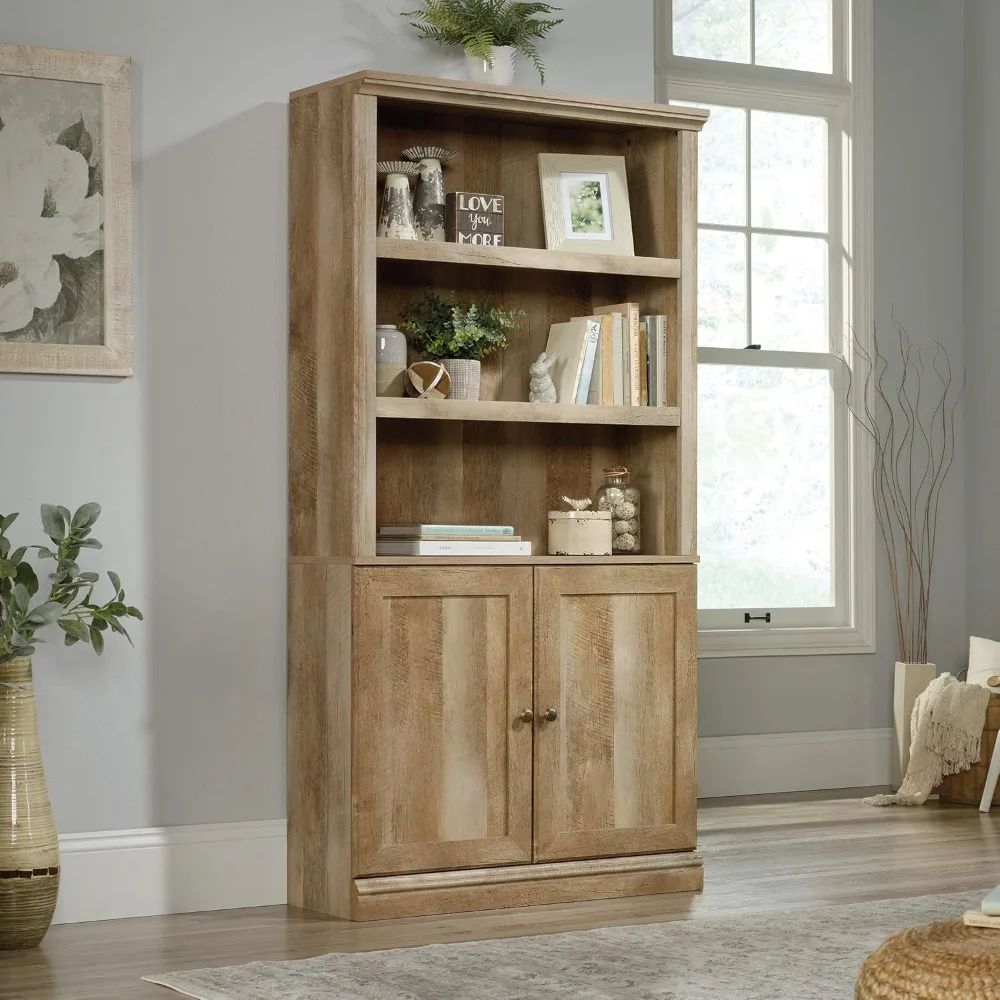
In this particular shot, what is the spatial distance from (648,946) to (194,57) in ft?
7.53

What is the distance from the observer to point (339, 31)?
3904 millimetres

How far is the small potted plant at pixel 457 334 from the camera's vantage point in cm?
378

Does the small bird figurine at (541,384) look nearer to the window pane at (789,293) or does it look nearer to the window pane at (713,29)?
the window pane at (789,293)

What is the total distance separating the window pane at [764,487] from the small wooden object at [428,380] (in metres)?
1.96

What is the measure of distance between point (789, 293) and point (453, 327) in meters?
2.24

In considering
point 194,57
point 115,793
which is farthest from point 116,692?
point 194,57

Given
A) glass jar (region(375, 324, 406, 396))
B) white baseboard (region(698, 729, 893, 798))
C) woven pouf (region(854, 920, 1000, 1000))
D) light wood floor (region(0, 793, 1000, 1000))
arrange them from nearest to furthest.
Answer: woven pouf (region(854, 920, 1000, 1000)), light wood floor (region(0, 793, 1000, 1000)), glass jar (region(375, 324, 406, 396)), white baseboard (region(698, 729, 893, 798))

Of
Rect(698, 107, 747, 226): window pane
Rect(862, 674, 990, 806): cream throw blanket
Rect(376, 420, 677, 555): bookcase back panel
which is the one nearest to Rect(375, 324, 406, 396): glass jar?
Rect(376, 420, 677, 555): bookcase back panel

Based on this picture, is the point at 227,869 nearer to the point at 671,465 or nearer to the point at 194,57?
the point at 671,465

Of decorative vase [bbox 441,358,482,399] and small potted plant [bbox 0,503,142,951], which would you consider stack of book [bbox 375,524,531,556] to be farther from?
small potted plant [bbox 0,503,142,951]

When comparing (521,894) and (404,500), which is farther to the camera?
(404,500)

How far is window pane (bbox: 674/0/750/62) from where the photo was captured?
5.48 meters

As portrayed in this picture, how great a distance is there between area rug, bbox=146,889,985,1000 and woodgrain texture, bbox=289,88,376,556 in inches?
37.1

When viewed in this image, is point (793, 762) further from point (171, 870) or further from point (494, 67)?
point (494, 67)
